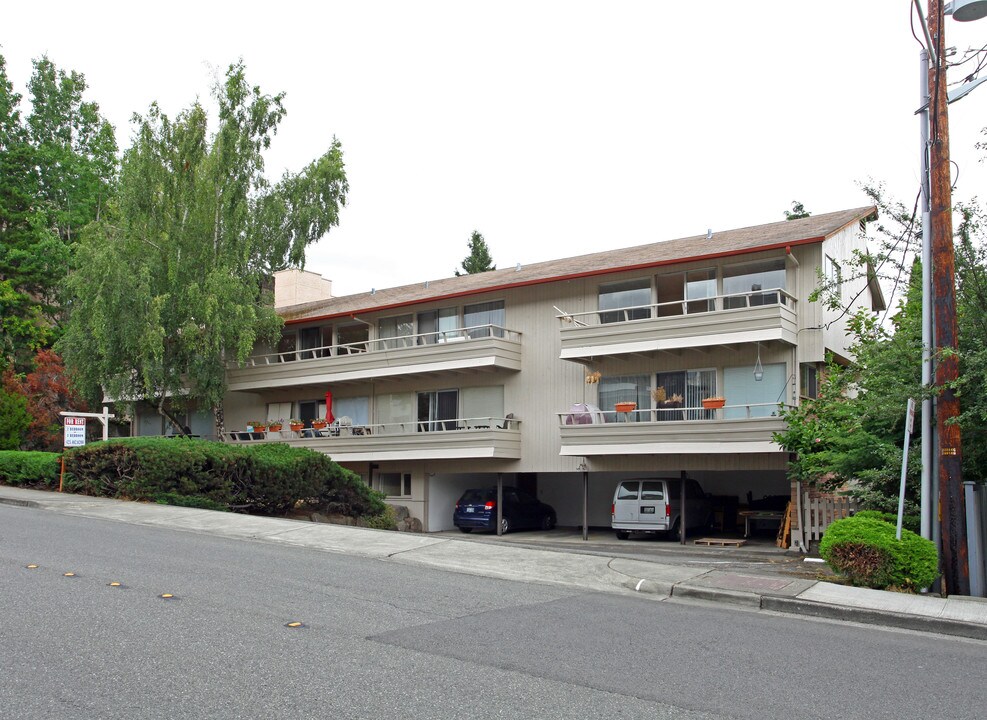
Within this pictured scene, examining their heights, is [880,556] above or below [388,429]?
below

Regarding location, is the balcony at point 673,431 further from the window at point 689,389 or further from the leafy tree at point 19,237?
the leafy tree at point 19,237

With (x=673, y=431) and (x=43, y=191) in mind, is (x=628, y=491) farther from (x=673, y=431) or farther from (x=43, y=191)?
(x=43, y=191)

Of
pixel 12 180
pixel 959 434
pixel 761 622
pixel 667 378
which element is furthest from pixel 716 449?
pixel 12 180

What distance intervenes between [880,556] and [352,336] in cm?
2451

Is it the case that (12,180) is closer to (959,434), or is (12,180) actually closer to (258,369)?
(258,369)

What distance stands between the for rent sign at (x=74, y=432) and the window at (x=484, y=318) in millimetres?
11873

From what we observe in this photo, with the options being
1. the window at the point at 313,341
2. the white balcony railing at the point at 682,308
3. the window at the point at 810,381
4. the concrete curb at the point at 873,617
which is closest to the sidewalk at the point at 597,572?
the concrete curb at the point at 873,617

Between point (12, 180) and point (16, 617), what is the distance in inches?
1517

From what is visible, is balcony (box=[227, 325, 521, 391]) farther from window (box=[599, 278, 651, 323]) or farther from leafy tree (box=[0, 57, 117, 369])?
leafy tree (box=[0, 57, 117, 369])

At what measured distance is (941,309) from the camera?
1235 centimetres

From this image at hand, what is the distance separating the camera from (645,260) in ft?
83.9

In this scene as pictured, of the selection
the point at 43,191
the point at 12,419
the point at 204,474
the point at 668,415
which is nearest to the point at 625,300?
the point at 668,415

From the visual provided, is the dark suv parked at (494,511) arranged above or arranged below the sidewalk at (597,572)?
below

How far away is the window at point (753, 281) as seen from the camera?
78.3 feet
